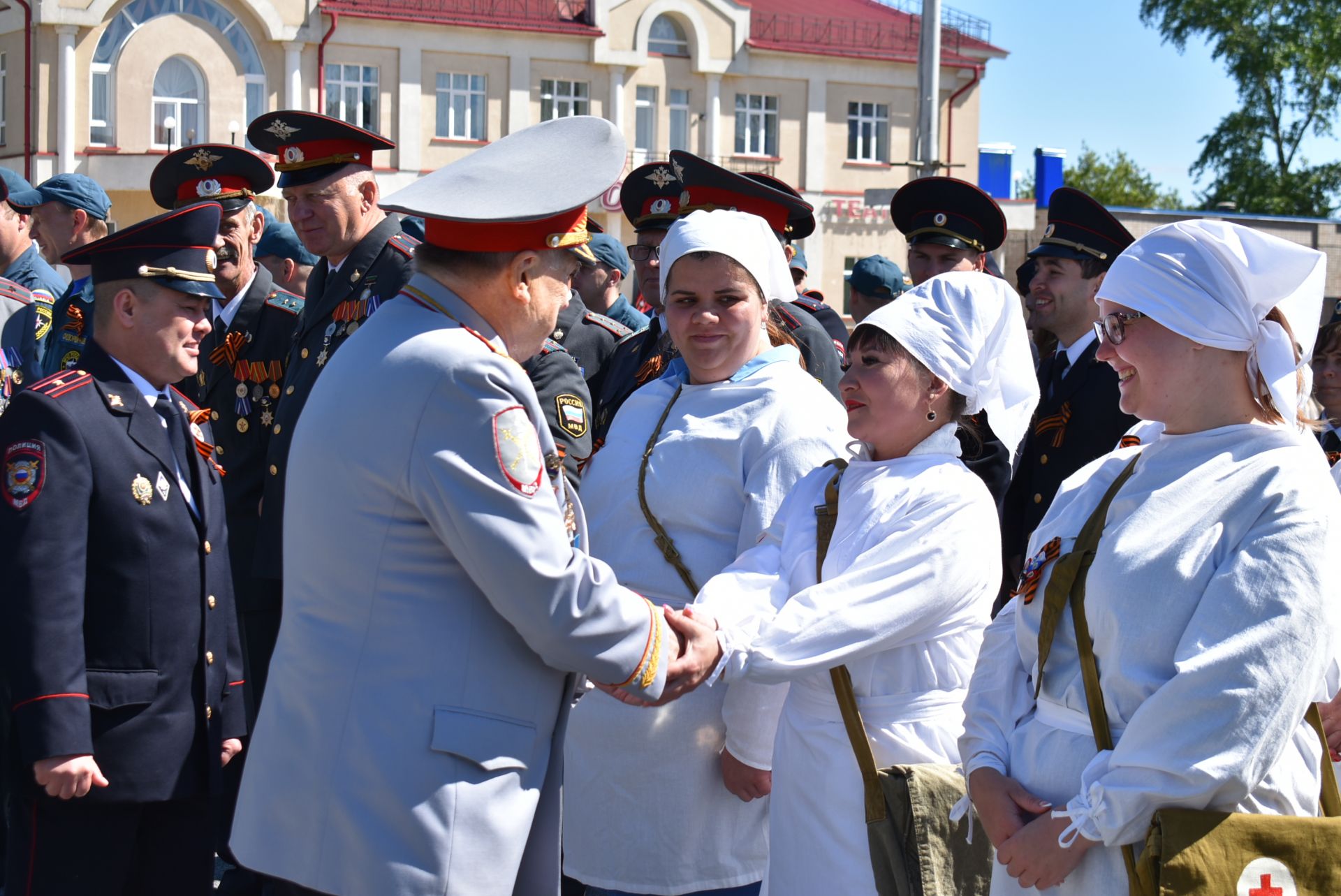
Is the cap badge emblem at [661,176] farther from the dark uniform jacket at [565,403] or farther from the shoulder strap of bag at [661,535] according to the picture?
the shoulder strap of bag at [661,535]

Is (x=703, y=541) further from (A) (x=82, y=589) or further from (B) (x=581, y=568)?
(A) (x=82, y=589)

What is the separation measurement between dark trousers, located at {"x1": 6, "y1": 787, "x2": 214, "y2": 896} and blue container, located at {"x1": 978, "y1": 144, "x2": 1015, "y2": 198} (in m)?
38.0

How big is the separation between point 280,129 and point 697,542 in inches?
98.6

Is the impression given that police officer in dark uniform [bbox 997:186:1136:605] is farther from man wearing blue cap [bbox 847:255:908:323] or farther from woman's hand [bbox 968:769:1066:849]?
woman's hand [bbox 968:769:1066:849]

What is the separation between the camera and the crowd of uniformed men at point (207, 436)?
3619 mm

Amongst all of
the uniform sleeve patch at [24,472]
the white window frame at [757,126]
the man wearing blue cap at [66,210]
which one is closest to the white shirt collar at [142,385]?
the uniform sleeve patch at [24,472]

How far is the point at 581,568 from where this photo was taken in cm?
284

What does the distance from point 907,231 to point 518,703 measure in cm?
441

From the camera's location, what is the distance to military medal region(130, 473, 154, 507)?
12.6 ft

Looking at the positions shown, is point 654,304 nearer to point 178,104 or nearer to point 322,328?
point 322,328

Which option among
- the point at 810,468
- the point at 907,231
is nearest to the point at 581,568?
the point at 810,468

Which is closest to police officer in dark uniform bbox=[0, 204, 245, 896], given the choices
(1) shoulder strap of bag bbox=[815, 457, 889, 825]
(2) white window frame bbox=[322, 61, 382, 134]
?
(1) shoulder strap of bag bbox=[815, 457, 889, 825]

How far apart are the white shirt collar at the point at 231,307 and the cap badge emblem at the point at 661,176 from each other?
67.7 inches

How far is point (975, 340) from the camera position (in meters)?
3.52
